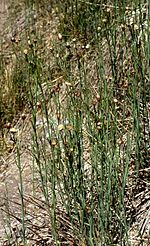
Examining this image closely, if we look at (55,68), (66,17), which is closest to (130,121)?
(55,68)

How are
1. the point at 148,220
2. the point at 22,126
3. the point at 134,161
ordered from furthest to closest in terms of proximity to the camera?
the point at 22,126
the point at 134,161
the point at 148,220

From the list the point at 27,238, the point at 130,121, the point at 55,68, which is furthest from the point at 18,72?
the point at 27,238

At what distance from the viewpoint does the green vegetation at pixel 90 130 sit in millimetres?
2357

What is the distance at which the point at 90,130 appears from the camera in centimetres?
251

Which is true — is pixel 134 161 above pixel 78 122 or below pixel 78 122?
below

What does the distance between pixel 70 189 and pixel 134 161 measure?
390mm

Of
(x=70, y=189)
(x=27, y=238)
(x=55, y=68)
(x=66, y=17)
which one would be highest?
(x=66, y=17)

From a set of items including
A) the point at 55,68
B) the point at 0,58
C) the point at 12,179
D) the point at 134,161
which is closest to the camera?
the point at 134,161

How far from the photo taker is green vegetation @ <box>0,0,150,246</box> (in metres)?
2.36

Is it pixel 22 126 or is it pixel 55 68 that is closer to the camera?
pixel 22 126

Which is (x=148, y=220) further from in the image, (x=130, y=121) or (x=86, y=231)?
(x=130, y=121)

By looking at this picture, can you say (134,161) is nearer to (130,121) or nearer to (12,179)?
Result: (130,121)

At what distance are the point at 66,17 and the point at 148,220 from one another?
1.89m

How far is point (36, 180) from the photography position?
3.06 m
